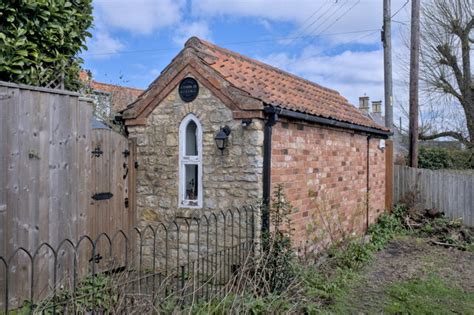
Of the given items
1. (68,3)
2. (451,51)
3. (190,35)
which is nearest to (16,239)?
(68,3)

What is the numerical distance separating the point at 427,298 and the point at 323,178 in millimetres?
2813

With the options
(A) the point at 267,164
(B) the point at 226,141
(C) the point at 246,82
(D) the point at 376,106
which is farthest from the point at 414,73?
(D) the point at 376,106

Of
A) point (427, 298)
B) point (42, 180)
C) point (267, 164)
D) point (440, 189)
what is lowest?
point (427, 298)

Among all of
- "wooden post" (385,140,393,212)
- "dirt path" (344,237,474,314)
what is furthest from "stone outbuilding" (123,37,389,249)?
"wooden post" (385,140,393,212)

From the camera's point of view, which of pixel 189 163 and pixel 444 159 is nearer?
pixel 189 163

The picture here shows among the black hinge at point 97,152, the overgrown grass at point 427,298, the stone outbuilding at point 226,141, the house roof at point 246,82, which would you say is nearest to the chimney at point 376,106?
the house roof at point 246,82

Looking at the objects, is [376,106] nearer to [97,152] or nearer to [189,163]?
[189,163]

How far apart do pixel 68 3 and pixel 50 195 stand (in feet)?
8.02

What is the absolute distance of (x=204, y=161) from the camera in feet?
22.4

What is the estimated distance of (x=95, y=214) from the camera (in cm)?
623

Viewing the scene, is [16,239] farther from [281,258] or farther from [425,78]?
[425,78]

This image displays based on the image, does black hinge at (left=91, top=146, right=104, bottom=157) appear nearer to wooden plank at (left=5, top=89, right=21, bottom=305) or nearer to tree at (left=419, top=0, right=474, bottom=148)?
wooden plank at (left=5, top=89, right=21, bottom=305)

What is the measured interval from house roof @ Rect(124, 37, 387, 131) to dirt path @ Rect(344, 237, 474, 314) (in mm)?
2853

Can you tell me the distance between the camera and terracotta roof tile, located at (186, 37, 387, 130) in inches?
266
